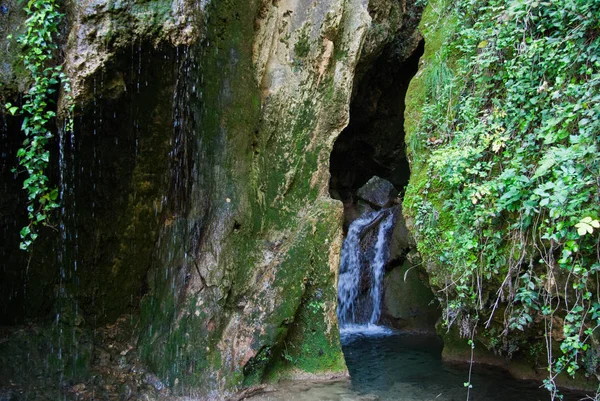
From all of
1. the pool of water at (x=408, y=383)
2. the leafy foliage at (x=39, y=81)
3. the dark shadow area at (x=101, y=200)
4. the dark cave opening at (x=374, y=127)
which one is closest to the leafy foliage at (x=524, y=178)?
the pool of water at (x=408, y=383)

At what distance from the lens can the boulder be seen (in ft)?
43.9

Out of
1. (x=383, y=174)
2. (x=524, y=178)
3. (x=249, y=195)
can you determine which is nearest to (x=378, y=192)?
(x=383, y=174)

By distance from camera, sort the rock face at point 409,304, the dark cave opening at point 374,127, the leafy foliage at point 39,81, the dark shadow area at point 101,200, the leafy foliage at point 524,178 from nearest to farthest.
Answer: the leafy foliage at point 524,178 < the leafy foliage at point 39,81 < the dark shadow area at point 101,200 < the rock face at point 409,304 < the dark cave opening at point 374,127

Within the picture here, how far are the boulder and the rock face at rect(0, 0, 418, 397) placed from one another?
22.2 feet

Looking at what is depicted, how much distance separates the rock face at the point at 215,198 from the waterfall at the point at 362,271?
3.63 metres

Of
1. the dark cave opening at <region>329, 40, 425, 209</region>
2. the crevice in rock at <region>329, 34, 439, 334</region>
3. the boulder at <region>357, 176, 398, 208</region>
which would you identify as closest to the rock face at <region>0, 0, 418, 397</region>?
the crevice in rock at <region>329, 34, 439, 334</region>

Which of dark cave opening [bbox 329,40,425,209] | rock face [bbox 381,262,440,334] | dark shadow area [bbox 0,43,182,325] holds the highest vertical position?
dark cave opening [bbox 329,40,425,209]

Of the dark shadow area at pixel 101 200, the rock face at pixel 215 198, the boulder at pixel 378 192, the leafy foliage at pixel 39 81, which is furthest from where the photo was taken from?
the boulder at pixel 378 192

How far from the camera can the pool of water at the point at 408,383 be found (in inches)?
211

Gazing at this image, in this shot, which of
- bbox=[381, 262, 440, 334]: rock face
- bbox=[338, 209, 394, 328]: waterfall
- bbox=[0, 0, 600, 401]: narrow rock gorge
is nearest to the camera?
bbox=[0, 0, 600, 401]: narrow rock gorge

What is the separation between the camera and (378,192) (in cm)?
1393

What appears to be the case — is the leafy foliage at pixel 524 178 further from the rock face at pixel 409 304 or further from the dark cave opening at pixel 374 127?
the dark cave opening at pixel 374 127

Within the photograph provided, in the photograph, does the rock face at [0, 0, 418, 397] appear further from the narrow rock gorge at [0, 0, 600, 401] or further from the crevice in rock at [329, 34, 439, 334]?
the crevice in rock at [329, 34, 439, 334]

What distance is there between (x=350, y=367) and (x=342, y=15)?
4667 millimetres
